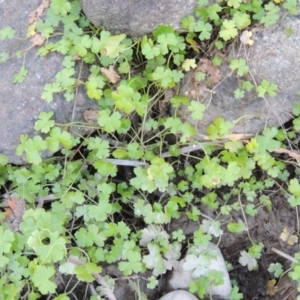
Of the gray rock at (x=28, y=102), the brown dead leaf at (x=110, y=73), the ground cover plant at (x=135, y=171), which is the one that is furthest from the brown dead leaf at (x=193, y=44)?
the gray rock at (x=28, y=102)

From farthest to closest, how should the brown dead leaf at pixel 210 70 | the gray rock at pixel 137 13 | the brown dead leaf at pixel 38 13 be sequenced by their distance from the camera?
1. the brown dead leaf at pixel 38 13
2. the brown dead leaf at pixel 210 70
3. the gray rock at pixel 137 13

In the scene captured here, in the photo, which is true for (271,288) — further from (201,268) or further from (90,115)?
(90,115)

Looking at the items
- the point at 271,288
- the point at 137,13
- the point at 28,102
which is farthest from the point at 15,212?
the point at 271,288

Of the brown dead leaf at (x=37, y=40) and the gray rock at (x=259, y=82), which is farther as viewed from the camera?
the brown dead leaf at (x=37, y=40)

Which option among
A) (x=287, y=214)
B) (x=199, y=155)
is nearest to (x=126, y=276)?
(x=199, y=155)

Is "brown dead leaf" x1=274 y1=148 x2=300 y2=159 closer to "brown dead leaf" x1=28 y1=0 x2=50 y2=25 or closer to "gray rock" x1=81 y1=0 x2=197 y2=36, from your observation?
"gray rock" x1=81 y1=0 x2=197 y2=36

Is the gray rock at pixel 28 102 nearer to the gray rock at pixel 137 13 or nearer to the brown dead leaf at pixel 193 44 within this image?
the gray rock at pixel 137 13
